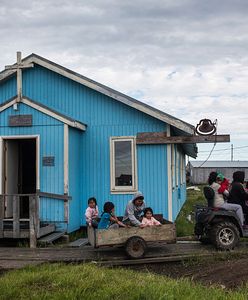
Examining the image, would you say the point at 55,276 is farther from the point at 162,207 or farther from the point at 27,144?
the point at 27,144

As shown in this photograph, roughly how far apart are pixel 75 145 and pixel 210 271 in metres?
6.59

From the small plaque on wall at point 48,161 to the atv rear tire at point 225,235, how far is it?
478 centimetres

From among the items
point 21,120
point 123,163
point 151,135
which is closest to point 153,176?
point 123,163

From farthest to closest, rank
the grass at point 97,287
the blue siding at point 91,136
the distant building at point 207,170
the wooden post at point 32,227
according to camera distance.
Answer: the distant building at point 207,170 → the blue siding at point 91,136 → the wooden post at point 32,227 → the grass at point 97,287

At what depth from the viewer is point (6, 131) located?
13.2 metres

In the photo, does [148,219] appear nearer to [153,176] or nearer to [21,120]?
[153,176]

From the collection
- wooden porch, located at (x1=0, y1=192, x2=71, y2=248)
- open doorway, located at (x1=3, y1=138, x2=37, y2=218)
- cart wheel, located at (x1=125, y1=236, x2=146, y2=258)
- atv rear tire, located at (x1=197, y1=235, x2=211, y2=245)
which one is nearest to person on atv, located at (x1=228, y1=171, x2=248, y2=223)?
atv rear tire, located at (x1=197, y1=235, x2=211, y2=245)

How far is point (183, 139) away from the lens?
43.6 ft

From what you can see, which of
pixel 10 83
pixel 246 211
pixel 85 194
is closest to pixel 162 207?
pixel 85 194

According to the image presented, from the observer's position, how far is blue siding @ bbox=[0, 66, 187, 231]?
13.2 m

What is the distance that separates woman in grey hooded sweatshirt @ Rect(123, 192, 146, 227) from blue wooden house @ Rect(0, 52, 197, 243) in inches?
111

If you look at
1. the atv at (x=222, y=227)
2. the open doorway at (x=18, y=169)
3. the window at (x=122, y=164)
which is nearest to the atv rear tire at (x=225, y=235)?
the atv at (x=222, y=227)

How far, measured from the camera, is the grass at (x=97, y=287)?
20.1 ft

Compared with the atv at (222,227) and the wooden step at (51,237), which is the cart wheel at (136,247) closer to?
the atv at (222,227)
